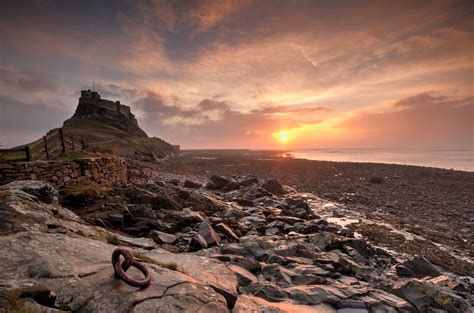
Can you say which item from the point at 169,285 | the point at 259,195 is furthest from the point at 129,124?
the point at 169,285

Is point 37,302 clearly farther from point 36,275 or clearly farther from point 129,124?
point 129,124

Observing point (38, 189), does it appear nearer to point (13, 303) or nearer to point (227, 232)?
point (13, 303)

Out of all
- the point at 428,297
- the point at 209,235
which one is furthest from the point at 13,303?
the point at 428,297

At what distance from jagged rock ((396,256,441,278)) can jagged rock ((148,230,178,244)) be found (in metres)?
8.38

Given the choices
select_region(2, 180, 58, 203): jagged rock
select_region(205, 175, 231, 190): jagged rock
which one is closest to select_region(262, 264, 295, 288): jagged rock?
select_region(2, 180, 58, 203): jagged rock

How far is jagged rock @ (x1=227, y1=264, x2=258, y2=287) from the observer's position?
7.08 meters

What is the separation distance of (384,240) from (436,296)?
7.72m

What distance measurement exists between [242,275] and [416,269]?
6640 millimetres

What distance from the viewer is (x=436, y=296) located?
666 centimetres

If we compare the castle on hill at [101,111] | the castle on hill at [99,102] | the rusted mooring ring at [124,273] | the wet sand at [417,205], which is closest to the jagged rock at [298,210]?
the wet sand at [417,205]

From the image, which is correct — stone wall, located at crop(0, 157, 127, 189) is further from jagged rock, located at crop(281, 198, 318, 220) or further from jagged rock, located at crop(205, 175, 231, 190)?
jagged rock, located at crop(281, 198, 318, 220)

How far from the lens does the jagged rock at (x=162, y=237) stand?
9.71 meters

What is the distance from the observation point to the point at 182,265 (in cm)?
718

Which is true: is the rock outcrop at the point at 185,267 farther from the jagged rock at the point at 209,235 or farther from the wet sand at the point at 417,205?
the wet sand at the point at 417,205
